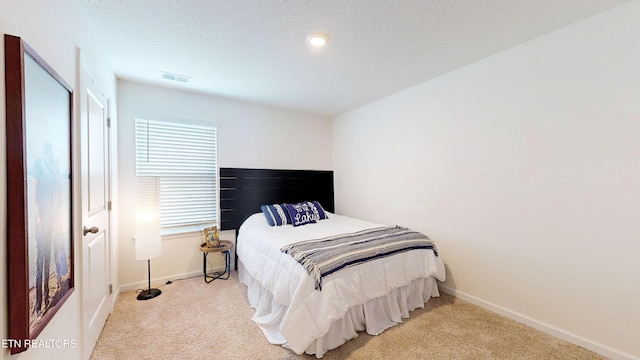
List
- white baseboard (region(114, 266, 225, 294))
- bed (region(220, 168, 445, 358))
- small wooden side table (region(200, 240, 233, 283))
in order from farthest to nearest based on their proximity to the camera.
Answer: small wooden side table (region(200, 240, 233, 283)) → white baseboard (region(114, 266, 225, 294)) → bed (region(220, 168, 445, 358))

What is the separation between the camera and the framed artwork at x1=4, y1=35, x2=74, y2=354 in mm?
878

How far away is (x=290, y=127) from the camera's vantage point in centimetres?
416

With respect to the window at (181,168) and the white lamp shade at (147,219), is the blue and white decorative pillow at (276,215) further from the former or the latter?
the white lamp shade at (147,219)

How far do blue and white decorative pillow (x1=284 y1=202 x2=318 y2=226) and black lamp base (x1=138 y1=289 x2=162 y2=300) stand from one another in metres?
1.71

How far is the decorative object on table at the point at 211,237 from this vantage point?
3.20m

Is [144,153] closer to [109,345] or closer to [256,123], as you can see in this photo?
[256,123]

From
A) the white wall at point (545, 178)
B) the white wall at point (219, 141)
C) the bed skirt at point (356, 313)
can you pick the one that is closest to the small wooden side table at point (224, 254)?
the white wall at point (219, 141)

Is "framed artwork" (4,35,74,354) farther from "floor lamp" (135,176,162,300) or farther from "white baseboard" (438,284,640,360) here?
"white baseboard" (438,284,640,360)

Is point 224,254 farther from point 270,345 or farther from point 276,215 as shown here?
point 270,345

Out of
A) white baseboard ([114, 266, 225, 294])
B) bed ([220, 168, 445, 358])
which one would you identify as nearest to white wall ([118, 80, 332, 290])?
white baseboard ([114, 266, 225, 294])

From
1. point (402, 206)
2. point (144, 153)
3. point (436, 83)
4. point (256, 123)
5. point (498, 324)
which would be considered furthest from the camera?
point (256, 123)

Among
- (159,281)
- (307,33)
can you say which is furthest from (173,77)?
(159,281)

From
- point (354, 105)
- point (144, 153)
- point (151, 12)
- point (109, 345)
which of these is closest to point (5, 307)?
point (109, 345)

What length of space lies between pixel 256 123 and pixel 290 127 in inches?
22.9
